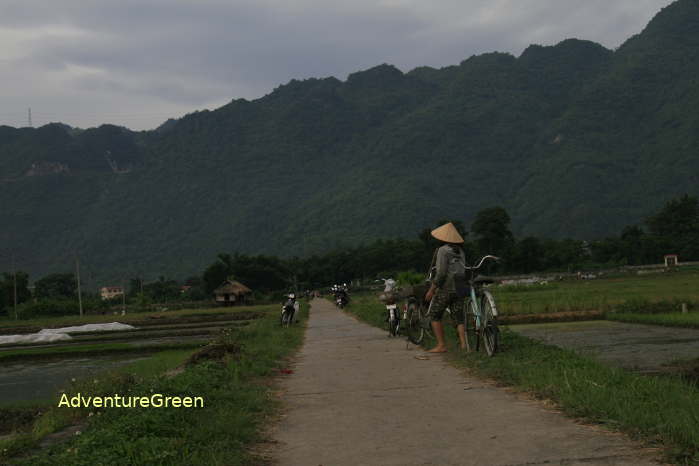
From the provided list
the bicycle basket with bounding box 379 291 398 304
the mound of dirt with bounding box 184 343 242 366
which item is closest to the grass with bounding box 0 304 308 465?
the mound of dirt with bounding box 184 343 242 366

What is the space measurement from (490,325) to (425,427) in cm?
339

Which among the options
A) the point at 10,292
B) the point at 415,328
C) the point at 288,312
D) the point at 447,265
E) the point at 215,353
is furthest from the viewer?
the point at 10,292

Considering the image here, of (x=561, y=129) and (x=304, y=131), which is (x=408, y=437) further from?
(x=304, y=131)

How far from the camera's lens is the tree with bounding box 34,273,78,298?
95.0 m

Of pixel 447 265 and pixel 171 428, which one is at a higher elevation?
pixel 447 265

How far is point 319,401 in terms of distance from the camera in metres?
5.98

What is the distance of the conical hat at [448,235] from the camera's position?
876 centimetres

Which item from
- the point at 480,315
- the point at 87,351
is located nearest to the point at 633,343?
the point at 480,315

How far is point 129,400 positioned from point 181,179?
169699mm

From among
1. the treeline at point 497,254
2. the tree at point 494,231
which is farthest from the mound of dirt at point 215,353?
the tree at point 494,231

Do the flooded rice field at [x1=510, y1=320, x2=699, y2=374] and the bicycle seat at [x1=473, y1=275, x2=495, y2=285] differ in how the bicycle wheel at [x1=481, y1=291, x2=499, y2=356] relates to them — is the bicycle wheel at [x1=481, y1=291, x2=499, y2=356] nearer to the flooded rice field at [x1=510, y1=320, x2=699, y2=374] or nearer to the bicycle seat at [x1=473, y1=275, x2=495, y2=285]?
the bicycle seat at [x1=473, y1=275, x2=495, y2=285]

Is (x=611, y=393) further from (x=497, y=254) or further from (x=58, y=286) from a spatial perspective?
(x=58, y=286)

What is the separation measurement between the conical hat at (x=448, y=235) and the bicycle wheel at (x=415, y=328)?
7.77 feet

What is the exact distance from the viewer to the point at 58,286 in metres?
97.1
